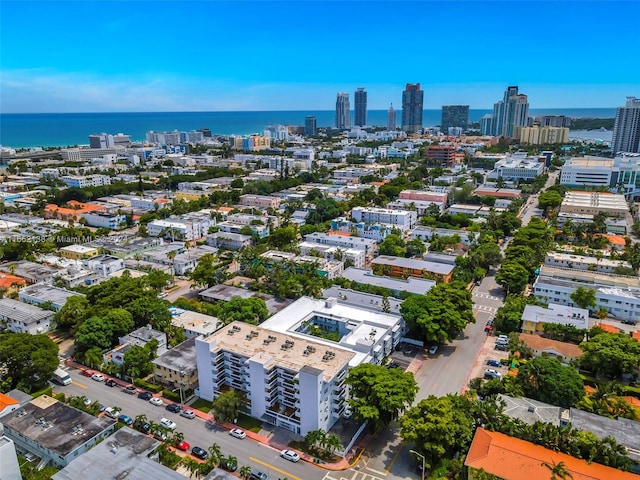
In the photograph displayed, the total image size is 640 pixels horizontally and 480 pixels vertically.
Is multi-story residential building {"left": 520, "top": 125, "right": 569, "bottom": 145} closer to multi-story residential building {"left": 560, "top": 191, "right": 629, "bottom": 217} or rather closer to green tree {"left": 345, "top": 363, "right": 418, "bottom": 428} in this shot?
multi-story residential building {"left": 560, "top": 191, "right": 629, "bottom": 217}

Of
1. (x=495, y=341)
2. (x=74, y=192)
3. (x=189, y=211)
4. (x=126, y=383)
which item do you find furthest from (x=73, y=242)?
(x=495, y=341)

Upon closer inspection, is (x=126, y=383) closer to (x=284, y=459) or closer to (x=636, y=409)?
(x=284, y=459)

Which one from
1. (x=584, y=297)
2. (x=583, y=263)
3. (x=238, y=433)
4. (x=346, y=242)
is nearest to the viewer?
(x=238, y=433)

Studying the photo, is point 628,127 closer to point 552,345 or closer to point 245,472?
point 552,345

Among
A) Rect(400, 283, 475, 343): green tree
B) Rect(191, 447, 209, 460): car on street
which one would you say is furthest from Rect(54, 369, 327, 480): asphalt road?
Rect(400, 283, 475, 343): green tree

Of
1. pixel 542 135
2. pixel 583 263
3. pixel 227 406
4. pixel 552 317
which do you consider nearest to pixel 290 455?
pixel 227 406

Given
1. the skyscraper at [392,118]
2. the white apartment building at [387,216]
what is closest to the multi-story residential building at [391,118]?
the skyscraper at [392,118]

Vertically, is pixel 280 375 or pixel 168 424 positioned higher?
pixel 280 375
